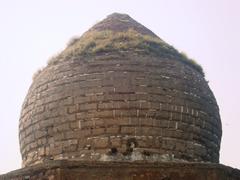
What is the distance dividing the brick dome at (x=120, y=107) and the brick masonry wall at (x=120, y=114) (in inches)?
0.7

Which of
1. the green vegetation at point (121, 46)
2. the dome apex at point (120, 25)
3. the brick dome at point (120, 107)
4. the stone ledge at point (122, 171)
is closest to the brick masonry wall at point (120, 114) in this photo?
the brick dome at point (120, 107)

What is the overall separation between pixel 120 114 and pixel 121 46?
4.87 ft

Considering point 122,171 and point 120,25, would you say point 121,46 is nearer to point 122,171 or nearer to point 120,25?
point 120,25

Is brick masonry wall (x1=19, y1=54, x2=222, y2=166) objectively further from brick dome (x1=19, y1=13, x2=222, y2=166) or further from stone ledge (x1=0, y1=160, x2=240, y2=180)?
stone ledge (x1=0, y1=160, x2=240, y2=180)

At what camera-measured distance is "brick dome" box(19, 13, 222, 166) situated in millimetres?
8883

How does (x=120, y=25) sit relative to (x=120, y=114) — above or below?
above

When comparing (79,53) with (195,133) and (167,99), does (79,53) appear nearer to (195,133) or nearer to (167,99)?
(167,99)

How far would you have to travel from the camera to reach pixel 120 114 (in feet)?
29.4

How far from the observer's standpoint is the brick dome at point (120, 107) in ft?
29.1

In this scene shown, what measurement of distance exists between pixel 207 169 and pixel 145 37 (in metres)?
3.13

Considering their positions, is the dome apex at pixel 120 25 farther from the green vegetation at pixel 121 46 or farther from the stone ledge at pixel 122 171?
the stone ledge at pixel 122 171

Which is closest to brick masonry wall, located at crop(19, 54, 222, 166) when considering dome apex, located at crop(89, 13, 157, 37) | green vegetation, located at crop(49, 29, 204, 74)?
green vegetation, located at crop(49, 29, 204, 74)

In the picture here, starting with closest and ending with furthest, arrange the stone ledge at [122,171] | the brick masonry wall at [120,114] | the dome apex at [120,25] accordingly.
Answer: the stone ledge at [122,171]
the brick masonry wall at [120,114]
the dome apex at [120,25]

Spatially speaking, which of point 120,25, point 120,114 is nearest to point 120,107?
point 120,114
